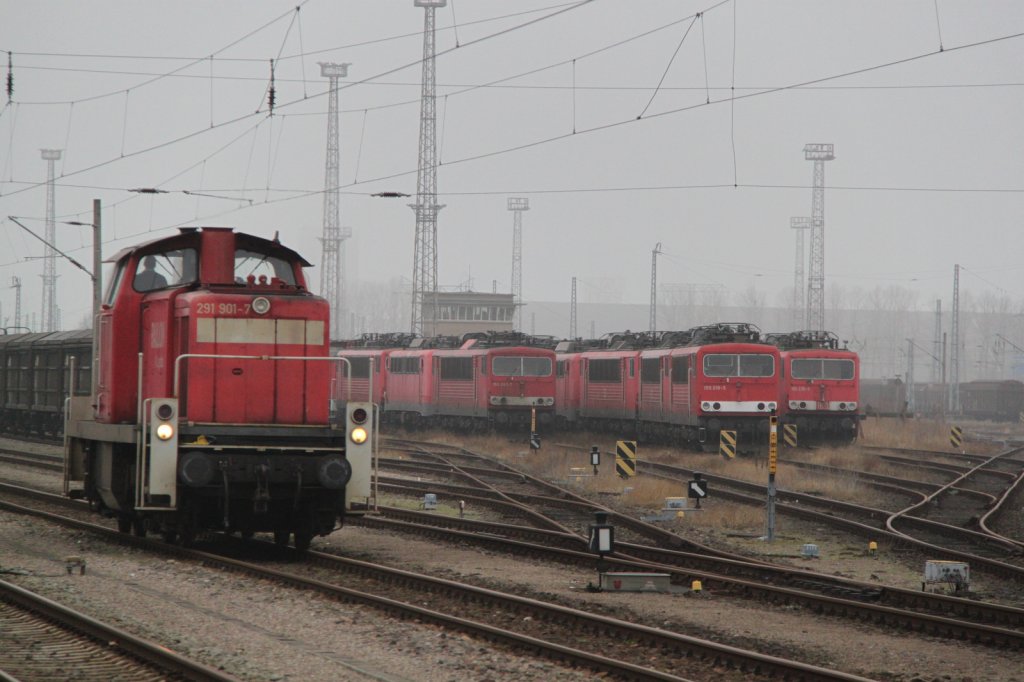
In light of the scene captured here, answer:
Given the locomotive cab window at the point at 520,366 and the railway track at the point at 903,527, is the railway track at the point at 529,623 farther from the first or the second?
the locomotive cab window at the point at 520,366

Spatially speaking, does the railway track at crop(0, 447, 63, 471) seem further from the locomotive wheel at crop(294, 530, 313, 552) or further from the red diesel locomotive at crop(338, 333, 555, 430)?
the locomotive wheel at crop(294, 530, 313, 552)

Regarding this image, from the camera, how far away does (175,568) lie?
43.3ft

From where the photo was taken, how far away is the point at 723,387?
3331 cm

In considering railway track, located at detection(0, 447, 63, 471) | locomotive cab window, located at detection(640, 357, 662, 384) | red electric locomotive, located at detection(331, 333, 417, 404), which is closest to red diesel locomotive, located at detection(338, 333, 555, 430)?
red electric locomotive, located at detection(331, 333, 417, 404)

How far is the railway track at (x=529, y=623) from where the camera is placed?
8.79 m

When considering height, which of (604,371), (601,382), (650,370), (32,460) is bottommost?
(32,460)

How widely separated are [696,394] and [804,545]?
17528 mm

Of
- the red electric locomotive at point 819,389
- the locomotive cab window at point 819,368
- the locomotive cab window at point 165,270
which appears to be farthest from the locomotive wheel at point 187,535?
the locomotive cab window at point 819,368

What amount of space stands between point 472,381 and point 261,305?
26.9m

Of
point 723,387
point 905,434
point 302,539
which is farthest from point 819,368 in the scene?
point 302,539

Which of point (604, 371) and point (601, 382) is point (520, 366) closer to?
point (604, 371)

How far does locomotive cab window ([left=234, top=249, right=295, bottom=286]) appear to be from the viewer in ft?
46.4

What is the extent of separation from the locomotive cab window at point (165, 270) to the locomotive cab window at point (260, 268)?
500 mm

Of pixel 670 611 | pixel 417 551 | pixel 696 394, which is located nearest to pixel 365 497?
pixel 417 551
